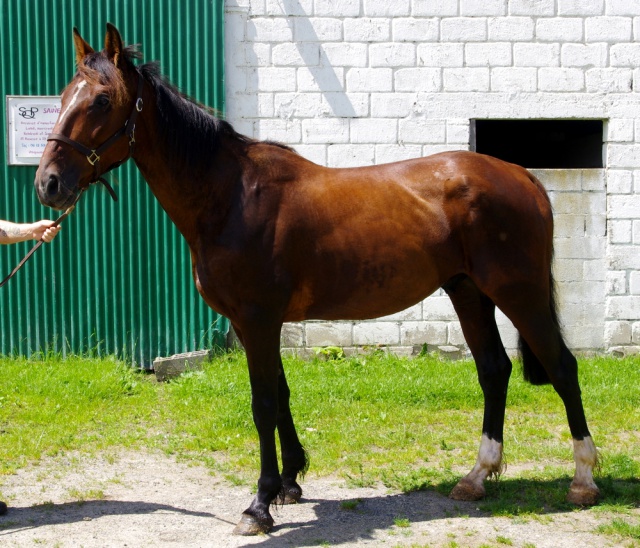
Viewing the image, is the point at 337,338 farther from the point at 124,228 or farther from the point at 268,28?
the point at 268,28

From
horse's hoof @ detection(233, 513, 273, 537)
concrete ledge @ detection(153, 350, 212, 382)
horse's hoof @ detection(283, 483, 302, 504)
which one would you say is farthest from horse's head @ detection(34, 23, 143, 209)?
concrete ledge @ detection(153, 350, 212, 382)

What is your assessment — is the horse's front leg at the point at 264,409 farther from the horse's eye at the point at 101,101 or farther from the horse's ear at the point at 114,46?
the horse's ear at the point at 114,46

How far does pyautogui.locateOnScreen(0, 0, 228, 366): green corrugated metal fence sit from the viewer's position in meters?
7.55

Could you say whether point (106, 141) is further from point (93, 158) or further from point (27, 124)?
point (27, 124)

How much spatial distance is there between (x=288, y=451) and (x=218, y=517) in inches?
21.4

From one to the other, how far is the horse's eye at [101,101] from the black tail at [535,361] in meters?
2.70

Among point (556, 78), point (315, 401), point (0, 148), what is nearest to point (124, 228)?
point (0, 148)

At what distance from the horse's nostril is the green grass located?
7.02ft

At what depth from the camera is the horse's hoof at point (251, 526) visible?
12.7 ft

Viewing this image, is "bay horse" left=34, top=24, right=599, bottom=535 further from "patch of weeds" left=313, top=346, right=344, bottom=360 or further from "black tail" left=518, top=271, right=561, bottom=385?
"patch of weeds" left=313, top=346, right=344, bottom=360

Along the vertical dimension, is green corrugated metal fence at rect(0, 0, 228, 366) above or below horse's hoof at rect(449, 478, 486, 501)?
above

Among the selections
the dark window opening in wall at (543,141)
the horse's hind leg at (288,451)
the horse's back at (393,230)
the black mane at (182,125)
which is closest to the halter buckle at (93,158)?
the black mane at (182,125)

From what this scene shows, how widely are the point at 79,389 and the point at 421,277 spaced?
3.80 metres

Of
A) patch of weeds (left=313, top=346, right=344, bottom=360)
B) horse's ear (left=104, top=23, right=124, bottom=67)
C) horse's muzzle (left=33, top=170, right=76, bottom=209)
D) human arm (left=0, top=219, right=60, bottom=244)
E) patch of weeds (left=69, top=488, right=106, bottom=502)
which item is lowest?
patch of weeds (left=69, top=488, right=106, bottom=502)
